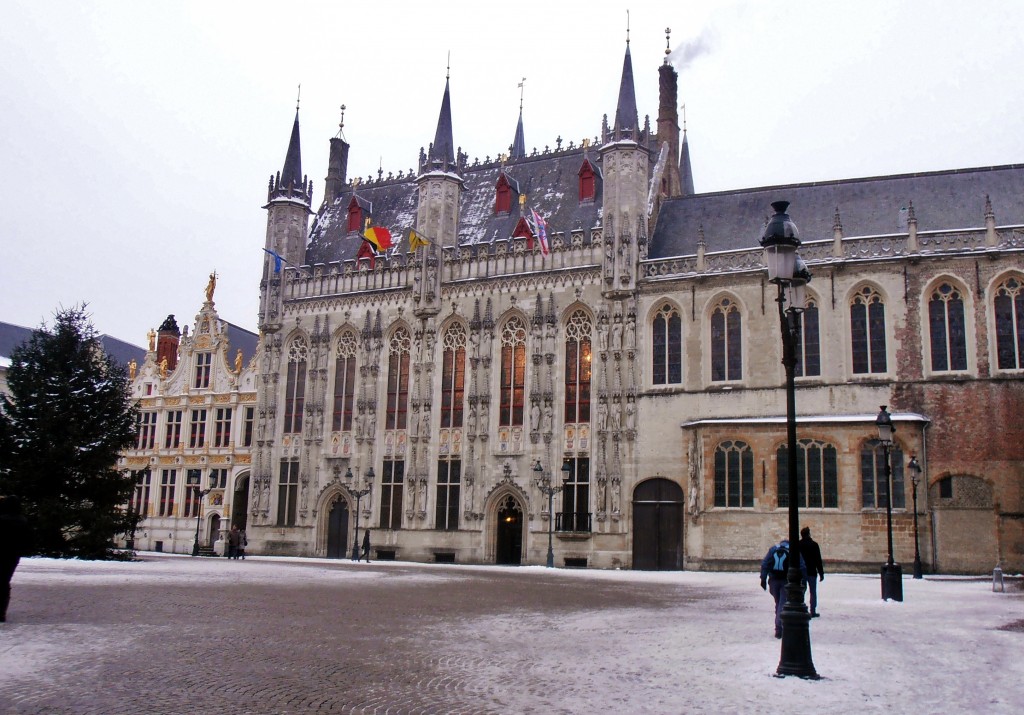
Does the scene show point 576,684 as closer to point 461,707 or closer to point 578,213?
point 461,707

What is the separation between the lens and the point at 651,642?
45.4 feet

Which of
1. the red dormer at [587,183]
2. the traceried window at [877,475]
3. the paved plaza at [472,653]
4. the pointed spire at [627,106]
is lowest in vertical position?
the paved plaza at [472,653]

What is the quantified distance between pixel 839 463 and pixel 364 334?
24.1 metres

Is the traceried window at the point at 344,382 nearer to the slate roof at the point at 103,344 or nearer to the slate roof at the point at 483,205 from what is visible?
the slate roof at the point at 483,205

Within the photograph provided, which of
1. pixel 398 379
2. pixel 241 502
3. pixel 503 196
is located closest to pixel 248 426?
pixel 241 502

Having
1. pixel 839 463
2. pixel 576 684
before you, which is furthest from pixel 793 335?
pixel 839 463

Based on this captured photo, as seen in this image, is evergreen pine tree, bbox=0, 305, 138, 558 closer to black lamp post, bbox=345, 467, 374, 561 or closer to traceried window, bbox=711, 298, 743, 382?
black lamp post, bbox=345, 467, 374, 561

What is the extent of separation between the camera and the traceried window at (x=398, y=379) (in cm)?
4691

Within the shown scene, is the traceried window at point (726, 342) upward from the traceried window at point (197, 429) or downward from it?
upward

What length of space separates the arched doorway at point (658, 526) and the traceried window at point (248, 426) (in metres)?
24.3

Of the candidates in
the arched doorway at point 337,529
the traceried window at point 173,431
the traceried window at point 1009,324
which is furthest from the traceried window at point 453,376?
the traceried window at point 1009,324

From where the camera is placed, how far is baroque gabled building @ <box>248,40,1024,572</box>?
36.4m

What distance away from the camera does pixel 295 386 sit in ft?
164

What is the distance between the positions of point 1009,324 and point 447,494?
25254 millimetres
